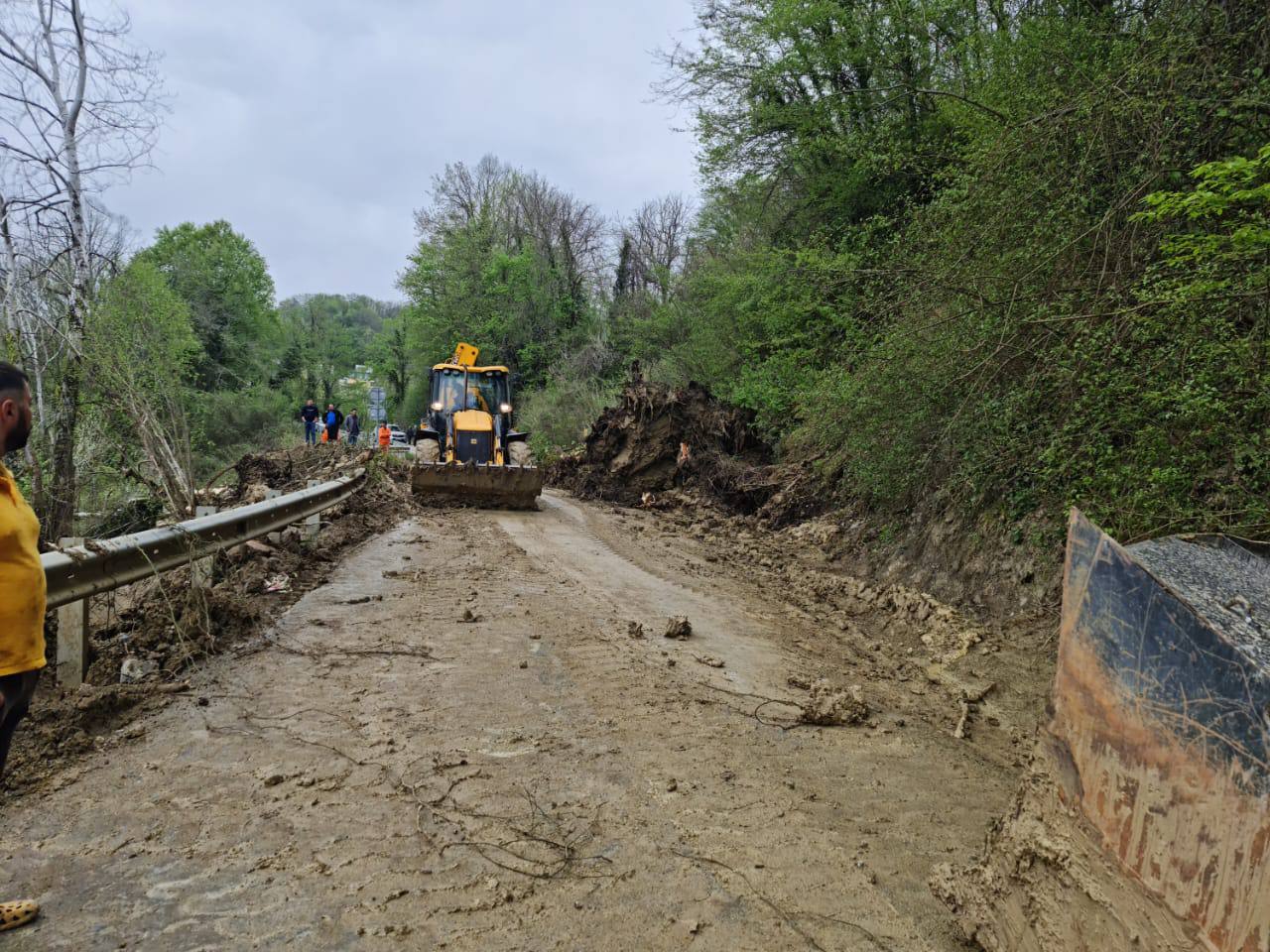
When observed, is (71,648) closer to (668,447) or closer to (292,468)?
(292,468)

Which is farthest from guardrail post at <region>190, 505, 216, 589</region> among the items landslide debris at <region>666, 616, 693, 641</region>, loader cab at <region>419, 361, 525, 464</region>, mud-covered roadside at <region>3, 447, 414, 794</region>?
loader cab at <region>419, 361, 525, 464</region>

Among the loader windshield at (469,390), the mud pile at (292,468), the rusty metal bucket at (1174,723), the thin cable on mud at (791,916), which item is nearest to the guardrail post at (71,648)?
the thin cable on mud at (791,916)

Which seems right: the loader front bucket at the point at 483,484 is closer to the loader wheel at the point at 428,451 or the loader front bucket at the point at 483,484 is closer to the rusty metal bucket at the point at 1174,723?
the loader wheel at the point at 428,451

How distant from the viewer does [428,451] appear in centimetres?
1414

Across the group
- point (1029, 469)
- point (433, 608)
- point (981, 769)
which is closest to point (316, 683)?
point (433, 608)

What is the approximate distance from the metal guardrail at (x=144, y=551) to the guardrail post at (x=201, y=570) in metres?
0.09

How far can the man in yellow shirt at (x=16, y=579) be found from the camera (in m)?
2.29

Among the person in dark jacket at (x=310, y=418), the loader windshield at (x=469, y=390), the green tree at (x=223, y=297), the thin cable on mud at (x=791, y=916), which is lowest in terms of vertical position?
the thin cable on mud at (x=791, y=916)

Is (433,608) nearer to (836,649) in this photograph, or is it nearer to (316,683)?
(316,683)

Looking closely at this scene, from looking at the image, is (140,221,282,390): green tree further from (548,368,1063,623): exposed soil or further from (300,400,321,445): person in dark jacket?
(548,368,1063,623): exposed soil

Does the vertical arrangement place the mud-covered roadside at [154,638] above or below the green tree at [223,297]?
below

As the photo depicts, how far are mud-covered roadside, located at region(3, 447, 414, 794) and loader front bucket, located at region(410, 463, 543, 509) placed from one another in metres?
4.74

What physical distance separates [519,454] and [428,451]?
6.16 feet

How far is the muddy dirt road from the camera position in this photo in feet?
7.31
